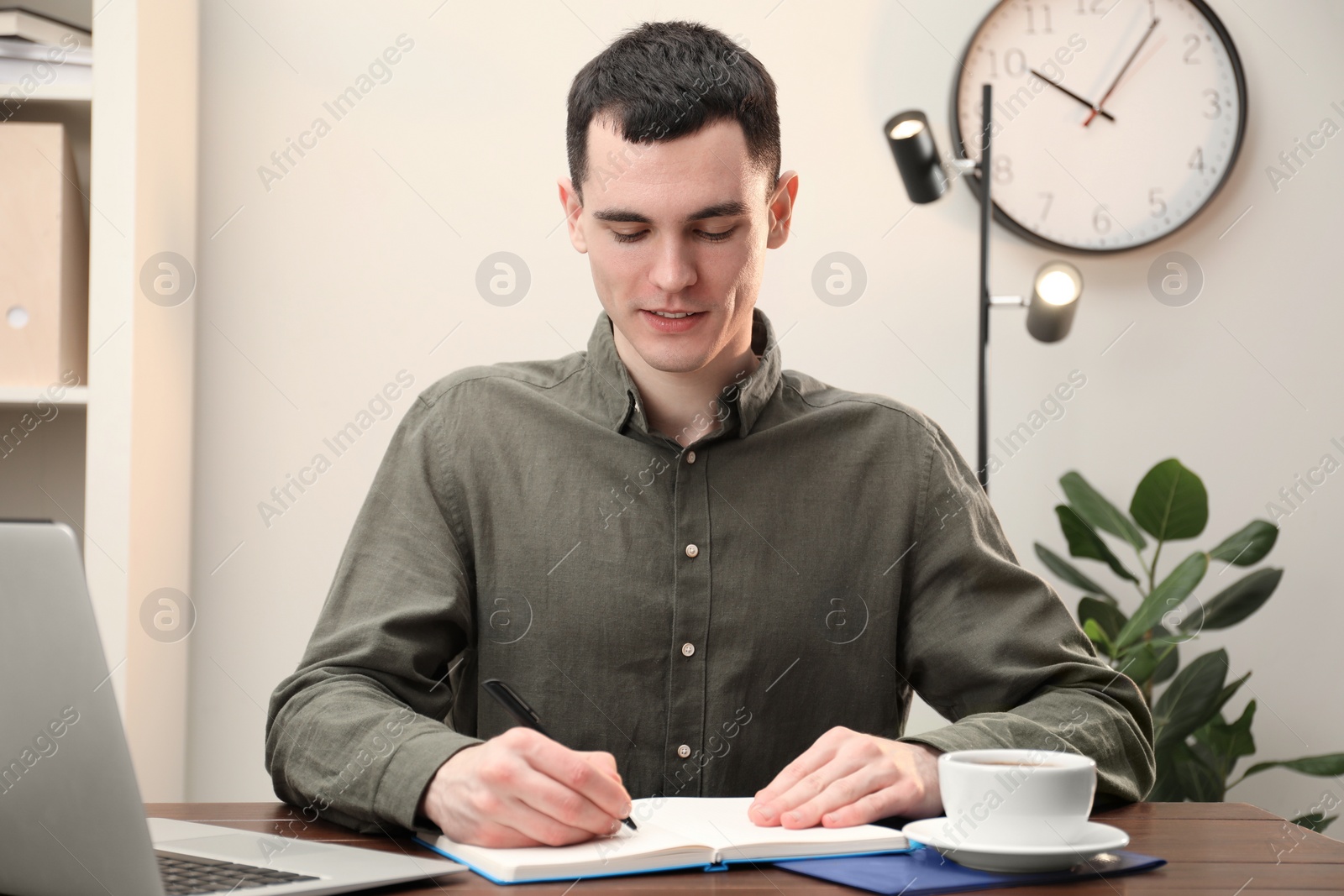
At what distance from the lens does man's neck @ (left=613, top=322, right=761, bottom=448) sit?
134cm

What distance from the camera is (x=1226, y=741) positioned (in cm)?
193

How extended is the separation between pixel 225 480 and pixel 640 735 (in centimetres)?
110

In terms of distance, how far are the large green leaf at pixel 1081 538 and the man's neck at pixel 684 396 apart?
838 millimetres

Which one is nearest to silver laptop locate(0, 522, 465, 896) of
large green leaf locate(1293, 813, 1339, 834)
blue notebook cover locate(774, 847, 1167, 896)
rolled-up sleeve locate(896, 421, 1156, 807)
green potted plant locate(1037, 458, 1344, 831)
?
blue notebook cover locate(774, 847, 1167, 896)

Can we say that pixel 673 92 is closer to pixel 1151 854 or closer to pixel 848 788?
pixel 848 788

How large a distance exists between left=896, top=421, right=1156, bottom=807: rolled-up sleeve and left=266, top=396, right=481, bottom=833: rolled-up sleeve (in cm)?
42

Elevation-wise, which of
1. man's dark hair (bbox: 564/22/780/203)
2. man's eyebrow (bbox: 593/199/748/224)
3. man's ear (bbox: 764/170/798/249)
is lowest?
man's eyebrow (bbox: 593/199/748/224)

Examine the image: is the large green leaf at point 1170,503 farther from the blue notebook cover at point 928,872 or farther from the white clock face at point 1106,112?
the blue notebook cover at point 928,872

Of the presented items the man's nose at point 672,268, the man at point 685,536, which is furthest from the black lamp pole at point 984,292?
the man's nose at point 672,268

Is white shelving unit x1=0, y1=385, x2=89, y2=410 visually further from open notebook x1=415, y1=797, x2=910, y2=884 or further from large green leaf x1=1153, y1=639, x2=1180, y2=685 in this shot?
large green leaf x1=1153, y1=639, x2=1180, y2=685

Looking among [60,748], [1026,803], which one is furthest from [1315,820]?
[60,748]

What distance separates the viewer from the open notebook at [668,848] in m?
0.73

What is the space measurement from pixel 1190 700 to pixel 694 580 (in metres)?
1.05

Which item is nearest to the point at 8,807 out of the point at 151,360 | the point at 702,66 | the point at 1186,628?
the point at 702,66
